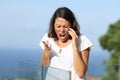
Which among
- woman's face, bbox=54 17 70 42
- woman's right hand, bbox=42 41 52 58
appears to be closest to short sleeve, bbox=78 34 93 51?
woman's face, bbox=54 17 70 42

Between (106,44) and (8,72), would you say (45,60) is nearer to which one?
(8,72)

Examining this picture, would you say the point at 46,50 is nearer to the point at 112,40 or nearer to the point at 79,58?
the point at 79,58

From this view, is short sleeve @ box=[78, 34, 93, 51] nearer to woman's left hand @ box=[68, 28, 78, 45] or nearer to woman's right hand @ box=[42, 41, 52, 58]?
woman's left hand @ box=[68, 28, 78, 45]

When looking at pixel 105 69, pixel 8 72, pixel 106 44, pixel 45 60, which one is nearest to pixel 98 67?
pixel 105 69

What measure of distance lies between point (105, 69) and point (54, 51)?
2.04 metres

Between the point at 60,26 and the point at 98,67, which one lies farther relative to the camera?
the point at 98,67

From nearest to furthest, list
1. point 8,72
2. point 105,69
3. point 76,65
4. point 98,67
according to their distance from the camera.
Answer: point 76,65 → point 8,72 → point 98,67 → point 105,69

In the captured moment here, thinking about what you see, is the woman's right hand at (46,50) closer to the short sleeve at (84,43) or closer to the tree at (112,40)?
the short sleeve at (84,43)

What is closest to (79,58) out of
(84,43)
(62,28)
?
(84,43)

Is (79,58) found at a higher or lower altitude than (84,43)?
lower

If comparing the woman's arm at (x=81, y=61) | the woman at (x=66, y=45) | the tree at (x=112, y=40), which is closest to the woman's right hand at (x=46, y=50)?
the woman at (x=66, y=45)

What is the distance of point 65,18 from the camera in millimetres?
4102

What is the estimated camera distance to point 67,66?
405cm

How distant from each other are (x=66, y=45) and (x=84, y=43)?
0.13 metres
